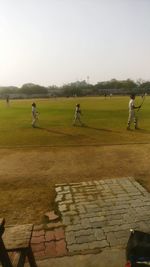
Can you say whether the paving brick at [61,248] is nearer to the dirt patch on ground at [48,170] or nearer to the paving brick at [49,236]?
the paving brick at [49,236]

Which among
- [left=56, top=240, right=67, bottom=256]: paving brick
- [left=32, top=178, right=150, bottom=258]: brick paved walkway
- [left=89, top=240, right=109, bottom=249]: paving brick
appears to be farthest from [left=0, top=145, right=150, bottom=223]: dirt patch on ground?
[left=89, top=240, right=109, bottom=249]: paving brick

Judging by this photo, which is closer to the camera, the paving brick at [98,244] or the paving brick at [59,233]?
the paving brick at [98,244]

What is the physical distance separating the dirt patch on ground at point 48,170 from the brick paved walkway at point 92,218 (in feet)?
1.56

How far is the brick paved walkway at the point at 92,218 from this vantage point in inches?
215

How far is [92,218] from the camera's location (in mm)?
6441

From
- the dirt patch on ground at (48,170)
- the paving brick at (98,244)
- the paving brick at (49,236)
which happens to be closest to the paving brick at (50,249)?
the paving brick at (49,236)

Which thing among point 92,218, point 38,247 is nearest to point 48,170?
point 92,218

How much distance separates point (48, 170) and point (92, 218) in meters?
4.02

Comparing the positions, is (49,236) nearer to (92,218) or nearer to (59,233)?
(59,233)

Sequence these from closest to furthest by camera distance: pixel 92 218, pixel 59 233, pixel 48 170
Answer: pixel 59 233
pixel 92 218
pixel 48 170

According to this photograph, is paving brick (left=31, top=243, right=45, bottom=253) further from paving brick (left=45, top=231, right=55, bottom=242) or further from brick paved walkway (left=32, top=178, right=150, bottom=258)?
paving brick (left=45, top=231, right=55, bottom=242)

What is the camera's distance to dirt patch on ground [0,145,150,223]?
23.9 ft

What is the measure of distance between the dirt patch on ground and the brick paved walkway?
18.7 inches

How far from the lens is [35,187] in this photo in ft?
27.9
